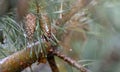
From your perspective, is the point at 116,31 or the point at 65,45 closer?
the point at 116,31

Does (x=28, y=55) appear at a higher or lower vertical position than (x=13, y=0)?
lower

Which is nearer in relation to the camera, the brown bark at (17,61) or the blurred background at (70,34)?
the blurred background at (70,34)

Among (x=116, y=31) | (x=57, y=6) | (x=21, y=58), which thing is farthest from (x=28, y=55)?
(x=116, y=31)

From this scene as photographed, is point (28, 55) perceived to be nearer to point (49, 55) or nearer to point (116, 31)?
point (49, 55)

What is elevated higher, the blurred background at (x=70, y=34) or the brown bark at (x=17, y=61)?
the blurred background at (x=70, y=34)

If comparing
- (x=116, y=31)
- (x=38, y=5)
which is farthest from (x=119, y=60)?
(x=38, y=5)

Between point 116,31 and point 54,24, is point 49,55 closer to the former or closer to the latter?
point 54,24

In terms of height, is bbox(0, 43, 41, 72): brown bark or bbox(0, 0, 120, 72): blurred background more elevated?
bbox(0, 0, 120, 72): blurred background

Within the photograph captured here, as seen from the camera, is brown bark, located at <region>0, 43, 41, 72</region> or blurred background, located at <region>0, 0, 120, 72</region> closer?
blurred background, located at <region>0, 0, 120, 72</region>

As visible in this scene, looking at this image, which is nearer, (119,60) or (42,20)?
(119,60)
